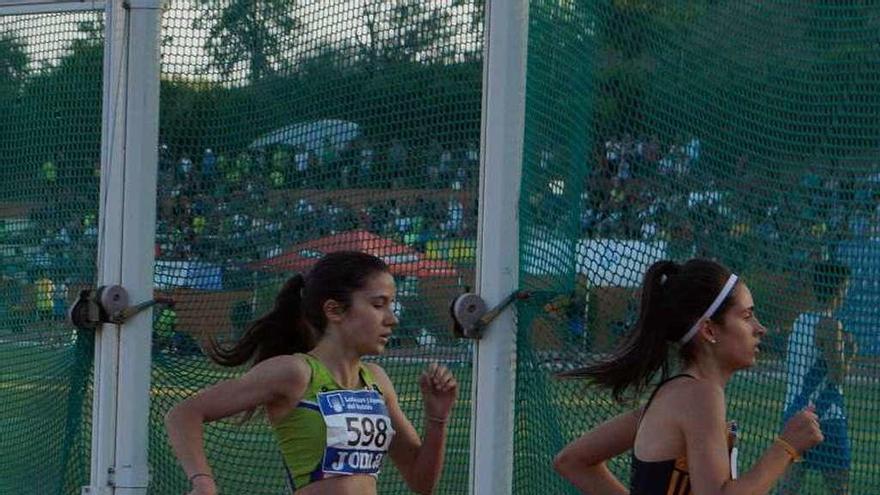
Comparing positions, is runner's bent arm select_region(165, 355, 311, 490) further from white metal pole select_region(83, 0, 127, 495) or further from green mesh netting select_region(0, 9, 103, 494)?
green mesh netting select_region(0, 9, 103, 494)

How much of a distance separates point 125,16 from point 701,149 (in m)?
2.27

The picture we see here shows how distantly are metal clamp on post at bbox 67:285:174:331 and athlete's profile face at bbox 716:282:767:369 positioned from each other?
2668 mm

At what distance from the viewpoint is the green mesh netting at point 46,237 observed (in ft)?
22.8

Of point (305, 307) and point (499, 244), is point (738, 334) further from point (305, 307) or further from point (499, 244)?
point (305, 307)

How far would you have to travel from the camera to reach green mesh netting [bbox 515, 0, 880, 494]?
5438 mm

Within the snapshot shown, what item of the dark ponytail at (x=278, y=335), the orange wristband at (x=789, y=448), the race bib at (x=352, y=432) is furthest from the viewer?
the dark ponytail at (x=278, y=335)

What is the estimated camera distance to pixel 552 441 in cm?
581

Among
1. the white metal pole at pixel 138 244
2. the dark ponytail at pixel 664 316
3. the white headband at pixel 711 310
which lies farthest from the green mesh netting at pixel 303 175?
the white headband at pixel 711 310

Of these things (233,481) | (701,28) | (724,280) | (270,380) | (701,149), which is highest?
(701,28)

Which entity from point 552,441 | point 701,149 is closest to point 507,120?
point 701,149

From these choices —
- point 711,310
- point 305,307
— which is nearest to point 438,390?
point 305,307

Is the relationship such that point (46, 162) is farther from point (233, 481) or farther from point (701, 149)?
point (701, 149)

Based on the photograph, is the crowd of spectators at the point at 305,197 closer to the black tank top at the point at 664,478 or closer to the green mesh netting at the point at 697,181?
the green mesh netting at the point at 697,181

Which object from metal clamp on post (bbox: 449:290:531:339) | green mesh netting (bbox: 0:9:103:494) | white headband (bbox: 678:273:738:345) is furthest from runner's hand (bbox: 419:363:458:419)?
green mesh netting (bbox: 0:9:103:494)
